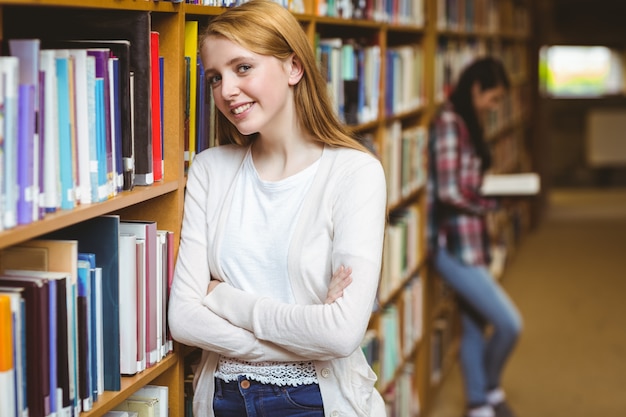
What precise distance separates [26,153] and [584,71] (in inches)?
460

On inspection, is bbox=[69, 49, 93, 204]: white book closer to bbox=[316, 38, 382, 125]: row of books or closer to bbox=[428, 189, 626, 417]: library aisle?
bbox=[316, 38, 382, 125]: row of books

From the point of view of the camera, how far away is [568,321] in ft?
19.0

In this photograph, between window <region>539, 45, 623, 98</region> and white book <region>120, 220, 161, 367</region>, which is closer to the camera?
white book <region>120, 220, 161, 367</region>

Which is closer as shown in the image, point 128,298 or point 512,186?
point 128,298

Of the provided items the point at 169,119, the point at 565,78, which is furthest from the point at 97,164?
the point at 565,78

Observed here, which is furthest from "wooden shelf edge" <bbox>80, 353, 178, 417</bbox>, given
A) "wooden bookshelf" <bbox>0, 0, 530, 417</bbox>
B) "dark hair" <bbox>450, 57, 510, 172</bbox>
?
"dark hair" <bbox>450, 57, 510, 172</bbox>

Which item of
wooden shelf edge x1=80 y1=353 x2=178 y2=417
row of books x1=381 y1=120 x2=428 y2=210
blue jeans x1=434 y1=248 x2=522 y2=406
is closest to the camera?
wooden shelf edge x1=80 y1=353 x2=178 y2=417

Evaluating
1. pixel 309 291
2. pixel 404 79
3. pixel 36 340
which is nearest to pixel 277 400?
pixel 309 291

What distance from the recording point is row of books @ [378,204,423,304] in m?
3.55

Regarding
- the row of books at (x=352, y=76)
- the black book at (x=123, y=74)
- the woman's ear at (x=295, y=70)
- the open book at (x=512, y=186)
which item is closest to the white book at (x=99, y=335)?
the black book at (x=123, y=74)

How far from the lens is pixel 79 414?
161 cm

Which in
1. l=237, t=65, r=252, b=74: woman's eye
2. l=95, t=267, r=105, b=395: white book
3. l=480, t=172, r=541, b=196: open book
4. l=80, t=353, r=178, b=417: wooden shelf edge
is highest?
l=237, t=65, r=252, b=74: woman's eye

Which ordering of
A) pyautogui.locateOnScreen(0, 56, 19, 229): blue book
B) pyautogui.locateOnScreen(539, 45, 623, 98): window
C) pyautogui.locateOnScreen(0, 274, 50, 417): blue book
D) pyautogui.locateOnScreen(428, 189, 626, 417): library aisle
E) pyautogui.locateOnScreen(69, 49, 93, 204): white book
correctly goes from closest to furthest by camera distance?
pyautogui.locateOnScreen(0, 56, 19, 229): blue book → pyautogui.locateOnScreen(0, 274, 50, 417): blue book → pyautogui.locateOnScreen(69, 49, 93, 204): white book → pyautogui.locateOnScreen(428, 189, 626, 417): library aisle → pyautogui.locateOnScreen(539, 45, 623, 98): window

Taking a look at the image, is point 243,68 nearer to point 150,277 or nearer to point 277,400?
point 150,277
